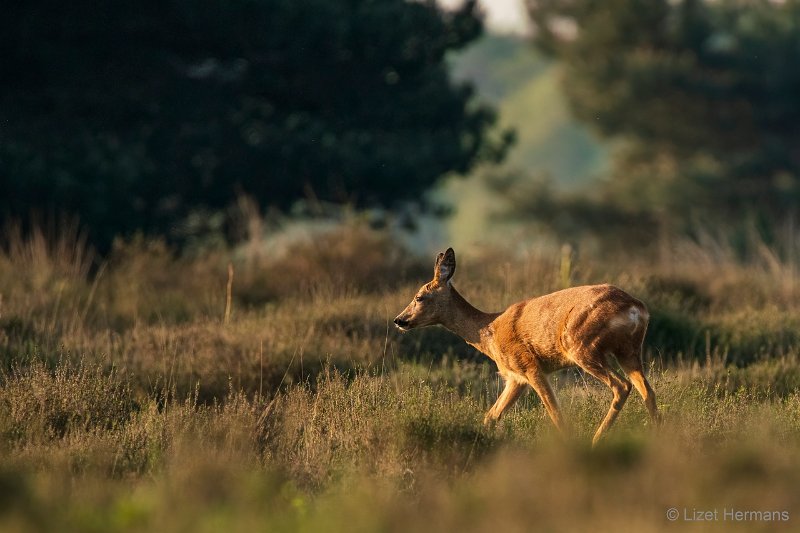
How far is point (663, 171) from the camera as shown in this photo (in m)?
39.4

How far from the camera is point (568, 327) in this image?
30.8ft

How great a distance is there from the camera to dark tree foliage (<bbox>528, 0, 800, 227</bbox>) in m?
37.4

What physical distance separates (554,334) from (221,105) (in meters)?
17.7

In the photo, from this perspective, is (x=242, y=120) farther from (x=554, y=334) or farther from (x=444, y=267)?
(x=554, y=334)

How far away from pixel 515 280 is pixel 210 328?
15.3 feet

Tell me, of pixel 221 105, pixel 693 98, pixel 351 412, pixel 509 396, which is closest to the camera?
pixel 351 412

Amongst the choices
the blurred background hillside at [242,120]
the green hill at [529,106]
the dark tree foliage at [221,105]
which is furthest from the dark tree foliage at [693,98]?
the green hill at [529,106]

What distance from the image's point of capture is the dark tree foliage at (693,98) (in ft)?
123

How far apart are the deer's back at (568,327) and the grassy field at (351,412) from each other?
1.58 feet

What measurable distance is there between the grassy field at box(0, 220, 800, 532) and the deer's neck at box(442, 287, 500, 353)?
45 cm

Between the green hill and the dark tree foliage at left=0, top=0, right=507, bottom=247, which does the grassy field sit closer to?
the dark tree foliage at left=0, top=0, right=507, bottom=247

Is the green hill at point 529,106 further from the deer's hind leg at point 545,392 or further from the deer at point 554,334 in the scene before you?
the deer's hind leg at point 545,392

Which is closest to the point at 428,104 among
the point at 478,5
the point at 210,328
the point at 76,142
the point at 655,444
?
the point at 478,5

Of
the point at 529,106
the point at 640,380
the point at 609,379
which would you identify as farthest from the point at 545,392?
the point at 529,106
